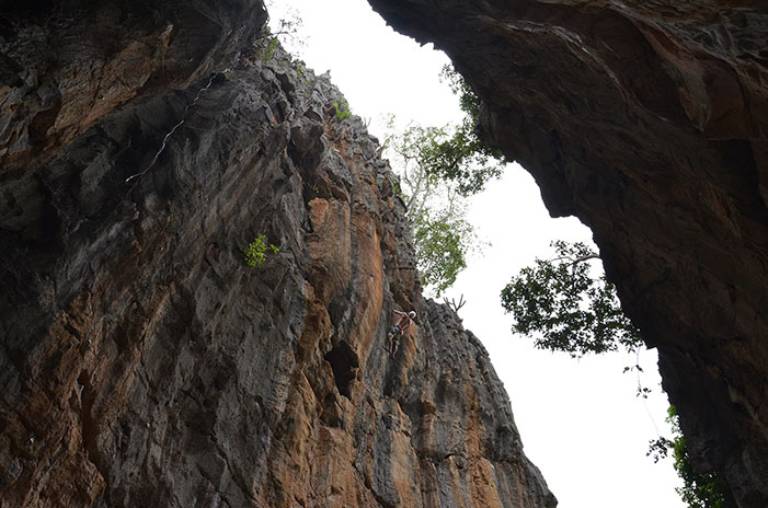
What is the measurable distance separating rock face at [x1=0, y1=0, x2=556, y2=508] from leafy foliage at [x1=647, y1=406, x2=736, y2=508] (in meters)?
5.91

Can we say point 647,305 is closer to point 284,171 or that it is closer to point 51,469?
point 284,171

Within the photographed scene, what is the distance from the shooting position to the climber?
20984 mm

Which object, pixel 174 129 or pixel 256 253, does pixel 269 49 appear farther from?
pixel 256 253

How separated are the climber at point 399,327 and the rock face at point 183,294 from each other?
0.53 meters

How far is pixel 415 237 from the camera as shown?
35.9m

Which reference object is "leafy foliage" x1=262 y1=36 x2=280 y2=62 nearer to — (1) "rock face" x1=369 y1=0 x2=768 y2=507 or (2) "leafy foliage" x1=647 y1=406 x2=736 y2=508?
(1) "rock face" x1=369 y1=0 x2=768 y2=507

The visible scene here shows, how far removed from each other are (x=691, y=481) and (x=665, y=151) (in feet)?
32.6

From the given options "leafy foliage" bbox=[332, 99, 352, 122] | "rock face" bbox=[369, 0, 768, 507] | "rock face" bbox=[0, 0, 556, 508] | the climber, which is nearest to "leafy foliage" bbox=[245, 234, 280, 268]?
"rock face" bbox=[0, 0, 556, 508]

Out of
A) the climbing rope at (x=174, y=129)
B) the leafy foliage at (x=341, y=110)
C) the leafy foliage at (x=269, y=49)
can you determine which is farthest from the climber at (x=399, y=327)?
the leafy foliage at (x=341, y=110)

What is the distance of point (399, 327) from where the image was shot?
71.5 feet

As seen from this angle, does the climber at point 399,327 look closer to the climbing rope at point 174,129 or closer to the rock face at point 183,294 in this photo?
the rock face at point 183,294

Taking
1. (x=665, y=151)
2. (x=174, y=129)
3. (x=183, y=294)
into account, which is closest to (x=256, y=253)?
(x=183, y=294)

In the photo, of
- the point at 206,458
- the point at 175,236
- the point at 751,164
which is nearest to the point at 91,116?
the point at 175,236

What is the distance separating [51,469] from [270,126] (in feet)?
31.7
